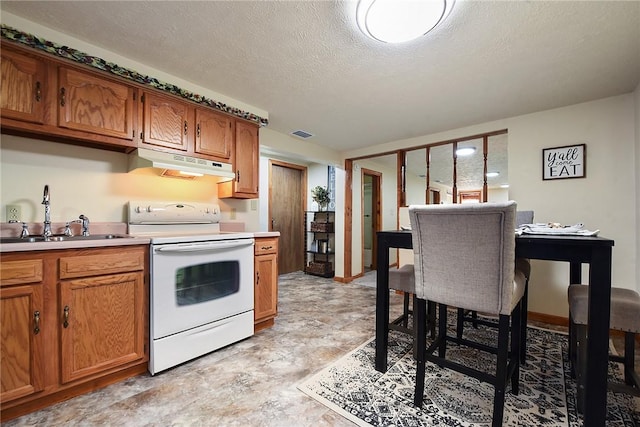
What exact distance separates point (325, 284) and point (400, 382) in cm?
274

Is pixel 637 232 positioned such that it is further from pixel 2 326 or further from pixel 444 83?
pixel 2 326

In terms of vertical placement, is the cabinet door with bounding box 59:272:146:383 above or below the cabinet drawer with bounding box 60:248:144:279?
below

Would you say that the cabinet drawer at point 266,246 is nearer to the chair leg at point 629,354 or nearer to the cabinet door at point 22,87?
the cabinet door at point 22,87

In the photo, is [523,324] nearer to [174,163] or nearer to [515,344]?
[515,344]

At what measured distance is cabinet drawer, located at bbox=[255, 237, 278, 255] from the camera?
2469mm

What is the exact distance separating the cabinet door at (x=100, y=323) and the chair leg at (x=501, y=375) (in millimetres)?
2042

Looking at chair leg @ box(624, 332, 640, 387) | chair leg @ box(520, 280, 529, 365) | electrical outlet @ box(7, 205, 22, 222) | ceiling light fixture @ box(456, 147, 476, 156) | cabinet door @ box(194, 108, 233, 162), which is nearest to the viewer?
chair leg @ box(624, 332, 640, 387)

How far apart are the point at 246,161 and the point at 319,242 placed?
278cm

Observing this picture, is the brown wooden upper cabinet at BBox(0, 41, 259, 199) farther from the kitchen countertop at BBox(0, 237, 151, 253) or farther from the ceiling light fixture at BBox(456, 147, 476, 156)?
the ceiling light fixture at BBox(456, 147, 476, 156)

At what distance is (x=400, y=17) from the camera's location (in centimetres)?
144

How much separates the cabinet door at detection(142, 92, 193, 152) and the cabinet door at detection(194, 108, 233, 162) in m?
0.09

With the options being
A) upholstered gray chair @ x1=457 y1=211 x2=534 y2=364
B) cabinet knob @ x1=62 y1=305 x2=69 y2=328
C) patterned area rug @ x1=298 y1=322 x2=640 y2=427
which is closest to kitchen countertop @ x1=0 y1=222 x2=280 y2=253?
cabinet knob @ x1=62 y1=305 x2=69 y2=328

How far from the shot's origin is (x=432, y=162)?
12.8 feet

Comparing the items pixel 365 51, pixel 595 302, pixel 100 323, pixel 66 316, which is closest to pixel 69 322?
pixel 66 316
